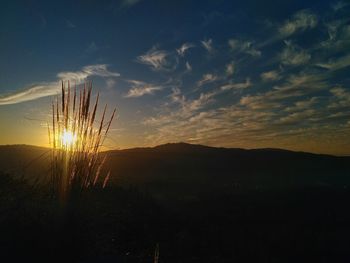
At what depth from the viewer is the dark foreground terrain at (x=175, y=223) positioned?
12.7ft

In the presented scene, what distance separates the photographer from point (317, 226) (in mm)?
7957

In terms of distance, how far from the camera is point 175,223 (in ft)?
23.5

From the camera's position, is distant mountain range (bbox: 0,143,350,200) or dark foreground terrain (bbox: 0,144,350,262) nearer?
dark foreground terrain (bbox: 0,144,350,262)

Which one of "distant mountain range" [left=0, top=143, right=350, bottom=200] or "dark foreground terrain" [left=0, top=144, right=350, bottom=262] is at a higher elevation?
"distant mountain range" [left=0, top=143, right=350, bottom=200]

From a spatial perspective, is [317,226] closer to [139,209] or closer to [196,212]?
[196,212]

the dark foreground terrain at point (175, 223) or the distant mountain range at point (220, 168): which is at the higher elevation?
the distant mountain range at point (220, 168)

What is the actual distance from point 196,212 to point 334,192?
7.51 meters

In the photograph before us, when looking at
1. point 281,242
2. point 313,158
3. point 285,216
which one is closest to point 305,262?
point 281,242

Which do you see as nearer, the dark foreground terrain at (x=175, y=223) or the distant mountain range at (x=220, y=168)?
A: the dark foreground terrain at (x=175, y=223)

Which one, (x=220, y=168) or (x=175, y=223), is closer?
(x=175, y=223)

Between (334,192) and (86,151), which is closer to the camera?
(86,151)

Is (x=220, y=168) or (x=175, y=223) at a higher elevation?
(x=220, y=168)

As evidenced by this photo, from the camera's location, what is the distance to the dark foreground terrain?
12.7ft

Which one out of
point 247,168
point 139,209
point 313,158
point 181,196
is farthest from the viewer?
Answer: point 313,158
